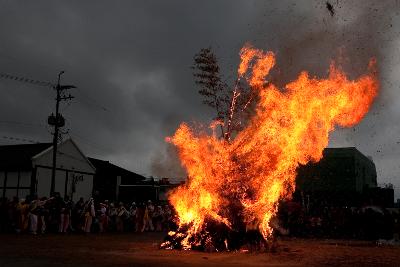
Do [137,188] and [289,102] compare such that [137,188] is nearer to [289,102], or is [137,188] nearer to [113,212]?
[113,212]

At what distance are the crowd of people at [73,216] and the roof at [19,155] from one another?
361 inches

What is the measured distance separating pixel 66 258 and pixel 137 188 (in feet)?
109

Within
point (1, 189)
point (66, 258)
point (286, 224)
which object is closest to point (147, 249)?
point (66, 258)

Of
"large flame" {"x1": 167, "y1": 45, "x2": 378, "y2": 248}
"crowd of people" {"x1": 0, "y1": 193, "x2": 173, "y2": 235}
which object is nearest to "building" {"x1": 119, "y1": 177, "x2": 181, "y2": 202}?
"crowd of people" {"x1": 0, "y1": 193, "x2": 173, "y2": 235}

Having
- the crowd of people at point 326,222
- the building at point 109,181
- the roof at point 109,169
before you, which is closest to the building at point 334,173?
the crowd of people at point 326,222

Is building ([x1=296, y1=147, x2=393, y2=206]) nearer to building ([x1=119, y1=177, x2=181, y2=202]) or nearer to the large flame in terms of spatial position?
building ([x1=119, y1=177, x2=181, y2=202])

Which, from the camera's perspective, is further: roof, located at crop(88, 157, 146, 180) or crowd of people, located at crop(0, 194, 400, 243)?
roof, located at crop(88, 157, 146, 180)

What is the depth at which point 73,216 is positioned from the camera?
23594 millimetres

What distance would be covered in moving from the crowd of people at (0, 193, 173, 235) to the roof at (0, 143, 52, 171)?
30.1ft

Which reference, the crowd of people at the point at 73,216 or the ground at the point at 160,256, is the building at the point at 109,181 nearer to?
the crowd of people at the point at 73,216

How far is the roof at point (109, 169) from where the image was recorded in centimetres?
4538

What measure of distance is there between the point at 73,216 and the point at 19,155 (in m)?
12.7

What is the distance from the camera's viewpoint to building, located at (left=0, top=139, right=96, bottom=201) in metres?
32.6

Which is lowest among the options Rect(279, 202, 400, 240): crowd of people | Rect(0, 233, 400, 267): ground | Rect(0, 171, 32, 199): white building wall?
Rect(0, 233, 400, 267): ground
